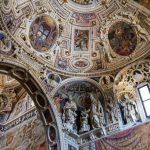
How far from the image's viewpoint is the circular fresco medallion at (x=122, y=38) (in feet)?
53.0

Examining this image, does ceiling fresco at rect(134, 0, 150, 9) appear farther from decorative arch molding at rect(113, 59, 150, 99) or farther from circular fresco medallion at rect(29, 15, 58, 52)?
circular fresco medallion at rect(29, 15, 58, 52)

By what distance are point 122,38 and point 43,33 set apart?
445cm

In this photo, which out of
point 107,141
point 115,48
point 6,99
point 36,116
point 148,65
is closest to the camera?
point 107,141

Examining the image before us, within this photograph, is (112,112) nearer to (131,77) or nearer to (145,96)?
(145,96)

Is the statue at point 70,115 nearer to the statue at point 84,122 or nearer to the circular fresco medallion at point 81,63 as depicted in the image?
the statue at point 84,122

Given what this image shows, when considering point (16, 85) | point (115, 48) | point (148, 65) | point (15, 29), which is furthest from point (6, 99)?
point (148, 65)

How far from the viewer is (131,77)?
52.1 ft

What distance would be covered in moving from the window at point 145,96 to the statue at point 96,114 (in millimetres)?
2267

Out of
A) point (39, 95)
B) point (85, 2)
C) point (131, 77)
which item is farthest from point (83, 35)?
point (39, 95)

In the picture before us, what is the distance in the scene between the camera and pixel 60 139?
14.6m

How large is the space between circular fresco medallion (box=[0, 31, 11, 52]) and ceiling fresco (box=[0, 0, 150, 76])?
790 mm

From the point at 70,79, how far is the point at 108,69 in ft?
7.30

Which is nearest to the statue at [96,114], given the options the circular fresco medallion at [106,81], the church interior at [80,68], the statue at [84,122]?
the church interior at [80,68]

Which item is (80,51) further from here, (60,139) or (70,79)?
(60,139)
